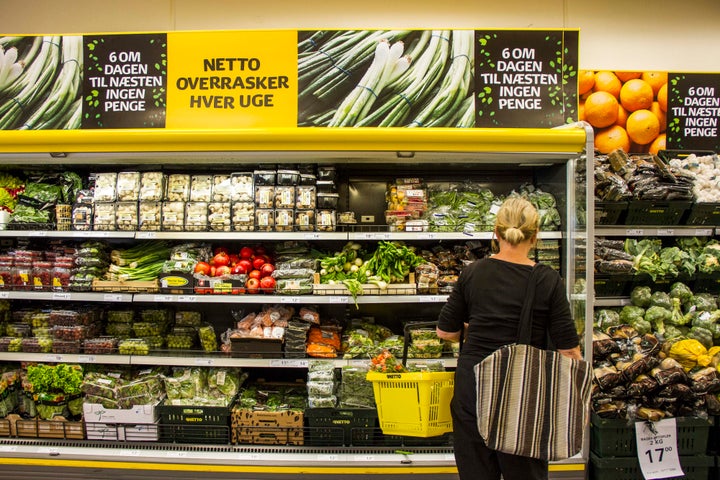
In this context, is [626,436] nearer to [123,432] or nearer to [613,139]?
[613,139]

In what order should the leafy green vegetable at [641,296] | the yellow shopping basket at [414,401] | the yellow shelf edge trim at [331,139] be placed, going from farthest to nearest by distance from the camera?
1. the leafy green vegetable at [641,296]
2. the yellow shelf edge trim at [331,139]
3. the yellow shopping basket at [414,401]

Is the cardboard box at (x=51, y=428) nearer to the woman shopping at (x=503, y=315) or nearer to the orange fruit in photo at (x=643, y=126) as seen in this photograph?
the woman shopping at (x=503, y=315)

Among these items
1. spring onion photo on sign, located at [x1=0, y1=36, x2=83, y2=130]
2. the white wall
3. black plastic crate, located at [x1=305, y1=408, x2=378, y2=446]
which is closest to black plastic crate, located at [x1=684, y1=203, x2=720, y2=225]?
the white wall

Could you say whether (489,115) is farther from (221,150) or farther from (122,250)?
(122,250)

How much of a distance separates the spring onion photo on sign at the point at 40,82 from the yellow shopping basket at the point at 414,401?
3.09 meters

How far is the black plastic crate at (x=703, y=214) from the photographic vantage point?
3.10 meters

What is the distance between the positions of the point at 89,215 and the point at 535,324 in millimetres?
2874

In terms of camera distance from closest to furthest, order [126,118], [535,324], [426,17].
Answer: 1. [535,324]
2. [126,118]
3. [426,17]

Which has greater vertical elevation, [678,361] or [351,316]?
[351,316]

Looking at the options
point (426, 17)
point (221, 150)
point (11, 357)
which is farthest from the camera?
point (426, 17)

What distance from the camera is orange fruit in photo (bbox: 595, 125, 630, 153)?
12.1 ft

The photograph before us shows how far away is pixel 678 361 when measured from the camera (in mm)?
2977

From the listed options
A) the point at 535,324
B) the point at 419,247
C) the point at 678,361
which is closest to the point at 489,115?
the point at 419,247

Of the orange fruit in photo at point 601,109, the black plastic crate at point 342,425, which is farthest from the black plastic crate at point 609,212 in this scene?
the black plastic crate at point 342,425
